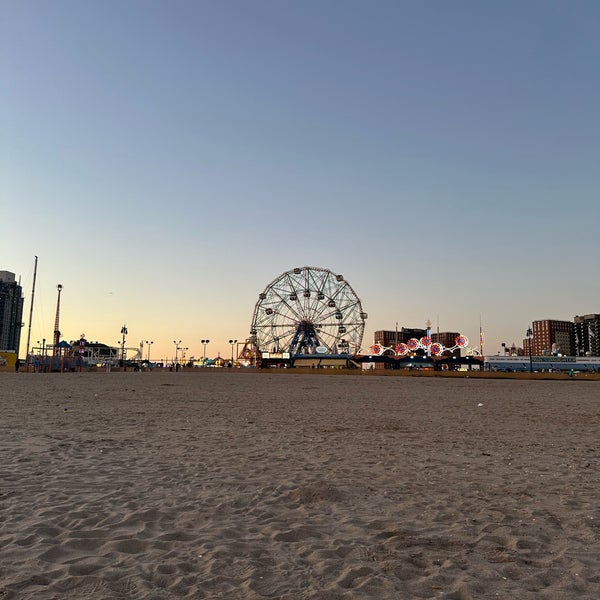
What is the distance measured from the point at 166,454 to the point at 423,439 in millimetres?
6979

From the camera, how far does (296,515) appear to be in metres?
6.92

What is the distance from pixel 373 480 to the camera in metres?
9.00

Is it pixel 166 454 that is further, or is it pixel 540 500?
pixel 166 454

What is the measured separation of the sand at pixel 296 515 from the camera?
15.5 ft

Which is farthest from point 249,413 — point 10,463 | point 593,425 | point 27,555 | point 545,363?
point 545,363

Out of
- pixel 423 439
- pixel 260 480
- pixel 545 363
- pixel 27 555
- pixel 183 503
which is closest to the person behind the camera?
pixel 27 555

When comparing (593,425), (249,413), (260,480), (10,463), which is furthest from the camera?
(249,413)

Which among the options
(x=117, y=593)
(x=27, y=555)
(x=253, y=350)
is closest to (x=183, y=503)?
(x=27, y=555)

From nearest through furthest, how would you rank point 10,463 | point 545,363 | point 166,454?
point 10,463, point 166,454, point 545,363

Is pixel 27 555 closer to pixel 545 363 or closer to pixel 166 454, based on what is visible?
pixel 166 454

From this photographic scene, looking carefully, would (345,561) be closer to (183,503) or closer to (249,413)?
(183,503)

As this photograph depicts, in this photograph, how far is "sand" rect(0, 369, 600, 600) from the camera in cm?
473

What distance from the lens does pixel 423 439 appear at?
13.9 m

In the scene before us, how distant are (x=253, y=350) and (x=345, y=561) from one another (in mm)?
143585
